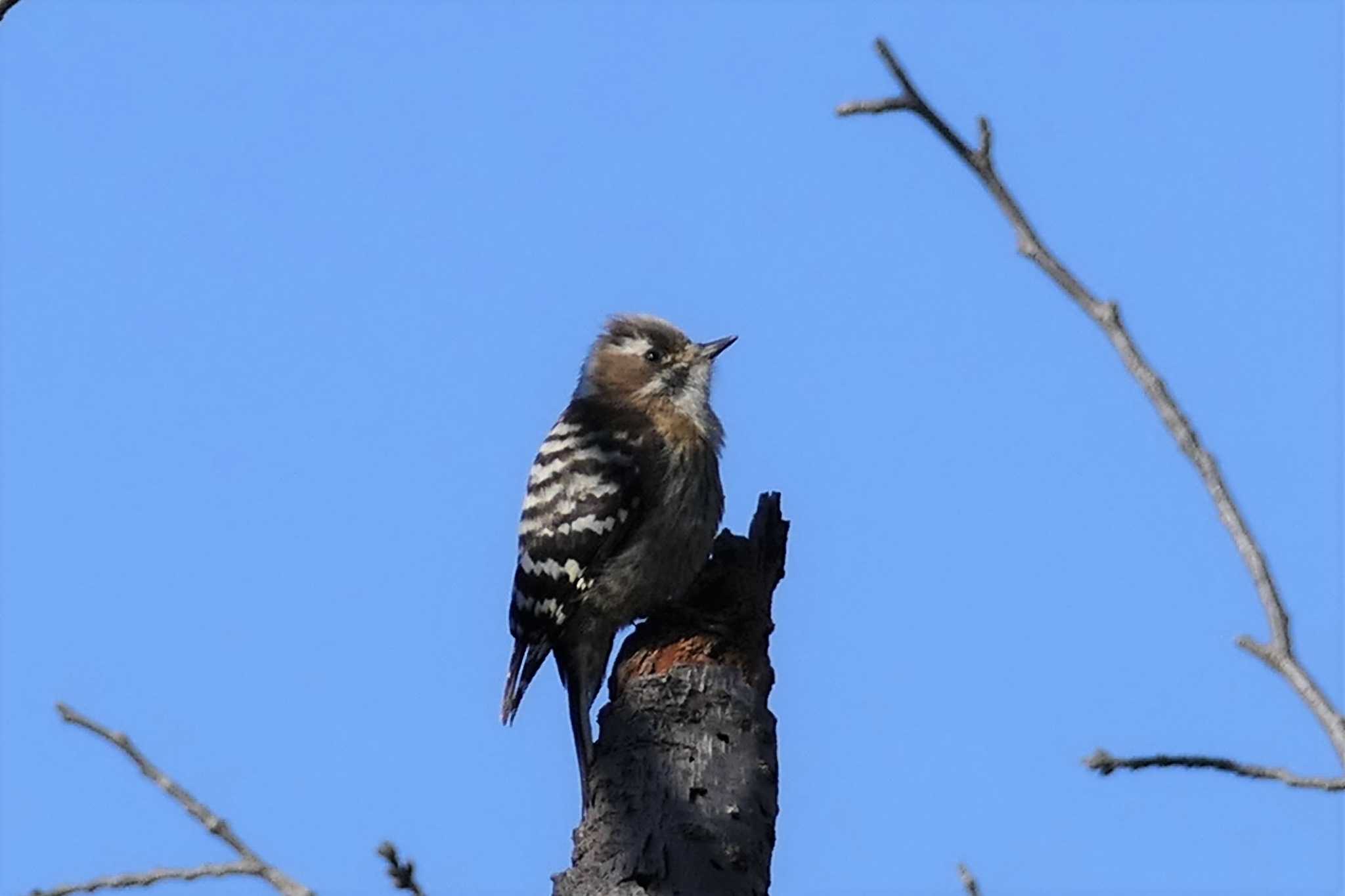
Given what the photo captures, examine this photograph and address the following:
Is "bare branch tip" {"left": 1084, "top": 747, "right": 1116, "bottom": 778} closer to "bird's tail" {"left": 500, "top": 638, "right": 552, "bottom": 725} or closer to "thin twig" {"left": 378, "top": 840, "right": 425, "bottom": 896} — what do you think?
"thin twig" {"left": 378, "top": 840, "right": 425, "bottom": 896}

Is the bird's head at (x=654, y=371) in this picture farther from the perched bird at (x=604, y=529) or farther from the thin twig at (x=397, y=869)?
the thin twig at (x=397, y=869)

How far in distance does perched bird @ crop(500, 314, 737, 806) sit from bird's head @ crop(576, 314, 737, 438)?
0.6 inches

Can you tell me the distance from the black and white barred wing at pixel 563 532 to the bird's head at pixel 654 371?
0.35 meters

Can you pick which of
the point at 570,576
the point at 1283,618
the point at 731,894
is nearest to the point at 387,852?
the point at 1283,618

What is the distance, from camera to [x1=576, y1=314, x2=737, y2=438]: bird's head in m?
7.56

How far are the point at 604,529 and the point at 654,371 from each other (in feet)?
3.55

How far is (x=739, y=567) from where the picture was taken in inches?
239

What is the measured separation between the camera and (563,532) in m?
6.92

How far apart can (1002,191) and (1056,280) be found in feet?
0.38

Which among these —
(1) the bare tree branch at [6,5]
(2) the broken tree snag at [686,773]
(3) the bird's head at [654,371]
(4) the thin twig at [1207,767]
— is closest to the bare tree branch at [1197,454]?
(4) the thin twig at [1207,767]

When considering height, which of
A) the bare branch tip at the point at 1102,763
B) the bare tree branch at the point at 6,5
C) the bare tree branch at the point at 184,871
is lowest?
the bare branch tip at the point at 1102,763

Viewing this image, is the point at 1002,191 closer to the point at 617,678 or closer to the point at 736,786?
the point at 736,786

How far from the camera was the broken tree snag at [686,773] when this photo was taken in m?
4.59

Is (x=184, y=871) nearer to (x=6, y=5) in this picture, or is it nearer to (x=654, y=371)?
(x=6, y=5)
